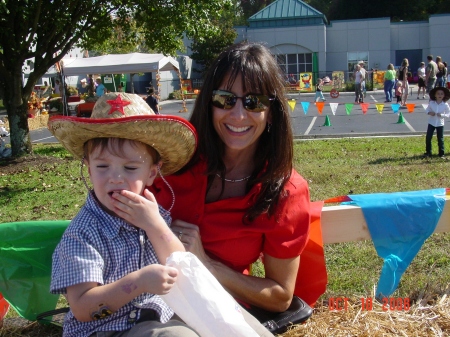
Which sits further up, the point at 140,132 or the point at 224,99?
the point at 224,99

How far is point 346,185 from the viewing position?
25.5ft

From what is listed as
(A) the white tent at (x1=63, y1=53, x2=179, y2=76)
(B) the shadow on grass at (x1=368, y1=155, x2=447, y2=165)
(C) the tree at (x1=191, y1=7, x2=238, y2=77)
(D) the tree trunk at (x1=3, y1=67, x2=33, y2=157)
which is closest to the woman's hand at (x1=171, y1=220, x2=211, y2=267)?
(B) the shadow on grass at (x1=368, y1=155, x2=447, y2=165)

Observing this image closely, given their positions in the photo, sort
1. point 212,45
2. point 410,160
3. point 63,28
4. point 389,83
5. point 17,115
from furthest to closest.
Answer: point 212,45, point 389,83, point 17,115, point 63,28, point 410,160

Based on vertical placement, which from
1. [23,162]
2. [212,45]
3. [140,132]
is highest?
[212,45]

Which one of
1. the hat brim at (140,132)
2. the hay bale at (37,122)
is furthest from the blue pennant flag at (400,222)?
the hay bale at (37,122)

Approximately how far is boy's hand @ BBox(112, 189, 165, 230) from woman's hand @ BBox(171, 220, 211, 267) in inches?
13.3

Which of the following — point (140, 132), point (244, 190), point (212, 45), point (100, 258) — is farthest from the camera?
point (212, 45)

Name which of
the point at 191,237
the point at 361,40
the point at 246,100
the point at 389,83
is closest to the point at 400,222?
the point at 246,100

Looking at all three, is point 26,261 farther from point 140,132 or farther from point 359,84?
point 359,84

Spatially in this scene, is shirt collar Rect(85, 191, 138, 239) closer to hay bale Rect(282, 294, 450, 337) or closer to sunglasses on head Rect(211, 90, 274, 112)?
sunglasses on head Rect(211, 90, 274, 112)

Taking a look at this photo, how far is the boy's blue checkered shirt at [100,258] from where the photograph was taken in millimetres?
2041

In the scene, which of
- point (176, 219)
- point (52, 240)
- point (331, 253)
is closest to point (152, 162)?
point (176, 219)

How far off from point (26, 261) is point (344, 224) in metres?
1.84

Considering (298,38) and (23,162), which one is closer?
(23,162)
